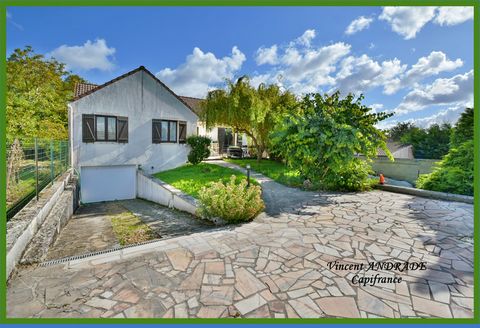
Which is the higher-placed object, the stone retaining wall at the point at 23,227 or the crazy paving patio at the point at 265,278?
the stone retaining wall at the point at 23,227

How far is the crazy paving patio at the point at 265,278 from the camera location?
2.74m

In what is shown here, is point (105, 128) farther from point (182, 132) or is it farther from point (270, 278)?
point (270, 278)

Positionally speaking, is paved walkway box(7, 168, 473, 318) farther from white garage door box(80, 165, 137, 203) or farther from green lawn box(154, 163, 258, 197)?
white garage door box(80, 165, 137, 203)

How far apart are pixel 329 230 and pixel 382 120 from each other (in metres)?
5.67

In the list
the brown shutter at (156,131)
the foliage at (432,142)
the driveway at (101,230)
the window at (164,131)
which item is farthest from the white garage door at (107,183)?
the foliage at (432,142)

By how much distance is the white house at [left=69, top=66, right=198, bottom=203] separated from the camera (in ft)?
41.7

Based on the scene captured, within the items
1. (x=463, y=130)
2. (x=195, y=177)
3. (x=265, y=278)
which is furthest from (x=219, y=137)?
(x=265, y=278)

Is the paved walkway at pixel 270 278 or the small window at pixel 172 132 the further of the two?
the small window at pixel 172 132

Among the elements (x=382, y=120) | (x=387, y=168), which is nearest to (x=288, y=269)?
(x=382, y=120)

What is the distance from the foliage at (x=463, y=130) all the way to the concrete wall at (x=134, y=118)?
1606cm

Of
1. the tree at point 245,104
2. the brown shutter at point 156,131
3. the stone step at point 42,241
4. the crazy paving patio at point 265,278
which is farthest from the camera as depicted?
the brown shutter at point 156,131

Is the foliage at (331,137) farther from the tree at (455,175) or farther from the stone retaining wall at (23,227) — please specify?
the stone retaining wall at (23,227)

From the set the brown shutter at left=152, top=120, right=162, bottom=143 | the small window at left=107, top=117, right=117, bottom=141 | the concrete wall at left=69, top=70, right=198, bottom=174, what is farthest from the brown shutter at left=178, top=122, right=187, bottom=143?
the small window at left=107, top=117, right=117, bottom=141

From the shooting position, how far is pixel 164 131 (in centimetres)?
1518
